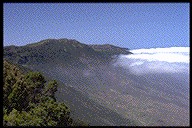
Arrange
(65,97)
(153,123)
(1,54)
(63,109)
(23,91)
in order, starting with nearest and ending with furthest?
(1,54) < (23,91) < (63,109) < (65,97) < (153,123)

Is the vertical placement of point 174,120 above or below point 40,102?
below

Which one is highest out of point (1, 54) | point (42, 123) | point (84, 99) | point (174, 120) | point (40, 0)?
point (40, 0)

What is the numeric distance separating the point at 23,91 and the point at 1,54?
1932cm

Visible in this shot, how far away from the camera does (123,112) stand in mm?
185500

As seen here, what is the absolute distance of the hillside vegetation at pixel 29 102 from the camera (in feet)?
73.4

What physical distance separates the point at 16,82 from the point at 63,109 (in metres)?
5.55

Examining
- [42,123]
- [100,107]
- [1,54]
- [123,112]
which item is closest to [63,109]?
[42,123]

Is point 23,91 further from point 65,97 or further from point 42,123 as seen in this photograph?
point 65,97

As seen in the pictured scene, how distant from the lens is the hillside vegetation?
22.4 metres

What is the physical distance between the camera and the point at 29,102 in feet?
87.5

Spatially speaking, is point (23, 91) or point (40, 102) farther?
point (40, 102)

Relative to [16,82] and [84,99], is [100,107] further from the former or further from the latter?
[16,82]

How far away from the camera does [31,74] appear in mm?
28438

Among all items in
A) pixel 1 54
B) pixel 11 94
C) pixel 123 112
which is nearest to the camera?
pixel 1 54
